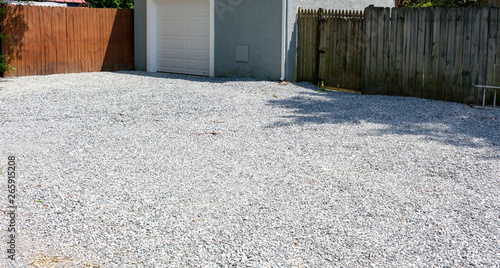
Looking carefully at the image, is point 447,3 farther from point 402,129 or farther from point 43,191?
point 43,191

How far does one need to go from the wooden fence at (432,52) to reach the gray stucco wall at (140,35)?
794 cm

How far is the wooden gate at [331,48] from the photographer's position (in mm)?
12500

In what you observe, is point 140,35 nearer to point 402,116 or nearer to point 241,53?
point 241,53

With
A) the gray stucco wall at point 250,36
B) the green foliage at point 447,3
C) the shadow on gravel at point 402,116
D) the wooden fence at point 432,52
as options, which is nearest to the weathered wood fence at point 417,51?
the wooden fence at point 432,52

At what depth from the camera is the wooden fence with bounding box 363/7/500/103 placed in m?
10.2

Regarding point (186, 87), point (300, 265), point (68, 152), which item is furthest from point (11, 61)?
point (300, 265)

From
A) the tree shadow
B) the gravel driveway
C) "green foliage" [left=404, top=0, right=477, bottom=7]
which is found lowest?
the gravel driveway

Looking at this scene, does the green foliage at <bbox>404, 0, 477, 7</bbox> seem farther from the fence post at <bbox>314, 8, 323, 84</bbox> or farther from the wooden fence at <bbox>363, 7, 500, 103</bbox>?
the wooden fence at <bbox>363, 7, 500, 103</bbox>

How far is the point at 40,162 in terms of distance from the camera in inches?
240

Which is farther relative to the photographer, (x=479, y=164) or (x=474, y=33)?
(x=474, y=33)

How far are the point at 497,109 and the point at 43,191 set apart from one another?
8202mm

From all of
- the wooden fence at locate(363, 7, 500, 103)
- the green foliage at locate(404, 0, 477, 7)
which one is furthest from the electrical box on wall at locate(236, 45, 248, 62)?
the green foliage at locate(404, 0, 477, 7)

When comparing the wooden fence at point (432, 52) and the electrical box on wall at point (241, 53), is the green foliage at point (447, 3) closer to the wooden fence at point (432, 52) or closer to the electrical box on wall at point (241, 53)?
the wooden fence at point (432, 52)

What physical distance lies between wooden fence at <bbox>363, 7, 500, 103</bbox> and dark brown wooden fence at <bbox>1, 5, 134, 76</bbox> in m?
8.70
